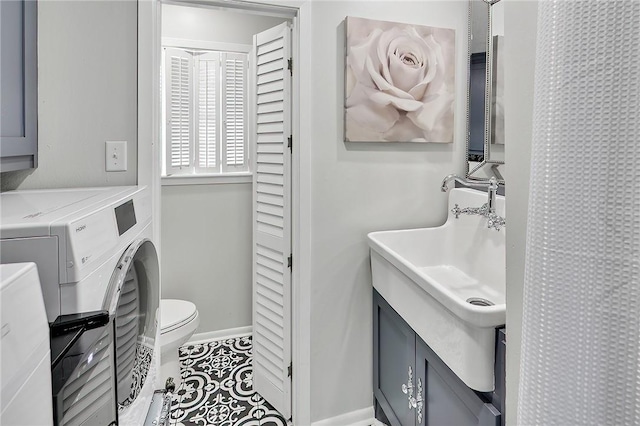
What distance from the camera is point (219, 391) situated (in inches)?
87.7

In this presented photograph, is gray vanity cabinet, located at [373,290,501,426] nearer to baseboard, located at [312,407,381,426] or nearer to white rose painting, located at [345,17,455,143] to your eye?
baseboard, located at [312,407,381,426]

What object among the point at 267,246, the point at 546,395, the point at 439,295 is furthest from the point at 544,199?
the point at 267,246

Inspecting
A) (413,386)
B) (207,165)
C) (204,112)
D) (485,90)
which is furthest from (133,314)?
(204,112)

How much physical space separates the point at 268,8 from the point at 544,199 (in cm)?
169

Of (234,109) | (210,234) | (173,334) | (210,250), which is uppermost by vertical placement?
(234,109)

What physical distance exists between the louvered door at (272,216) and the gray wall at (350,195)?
0.14 m

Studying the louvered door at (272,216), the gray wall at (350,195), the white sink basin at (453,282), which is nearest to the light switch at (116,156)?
the louvered door at (272,216)

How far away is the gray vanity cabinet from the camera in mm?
1139

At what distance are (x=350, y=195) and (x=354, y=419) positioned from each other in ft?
3.60

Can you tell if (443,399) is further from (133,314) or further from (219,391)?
(219,391)

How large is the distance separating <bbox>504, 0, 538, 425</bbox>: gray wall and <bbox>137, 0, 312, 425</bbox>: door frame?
1.32m

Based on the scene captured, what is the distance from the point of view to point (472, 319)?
1.02 meters

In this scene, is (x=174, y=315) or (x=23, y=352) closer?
(x=23, y=352)

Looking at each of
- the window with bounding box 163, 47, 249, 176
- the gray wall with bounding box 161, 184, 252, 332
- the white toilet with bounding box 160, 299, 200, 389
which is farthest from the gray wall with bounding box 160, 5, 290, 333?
the white toilet with bounding box 160, 299, 200, 389
